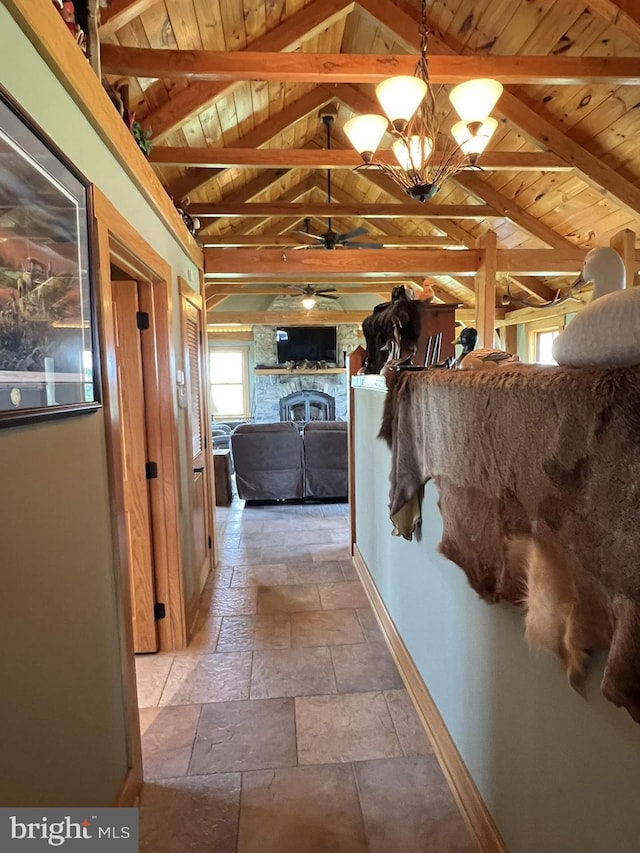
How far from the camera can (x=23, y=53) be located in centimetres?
99

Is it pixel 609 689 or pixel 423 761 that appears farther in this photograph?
pixel 423 761

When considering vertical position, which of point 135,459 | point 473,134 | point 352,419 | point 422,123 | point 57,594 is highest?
point 422,123

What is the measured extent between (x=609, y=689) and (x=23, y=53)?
1617 mm

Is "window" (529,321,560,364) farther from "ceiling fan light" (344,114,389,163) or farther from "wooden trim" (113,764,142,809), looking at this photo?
"wooden trim" (113,764,142,809)

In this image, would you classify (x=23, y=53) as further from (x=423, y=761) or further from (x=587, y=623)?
(x=423, y=761)

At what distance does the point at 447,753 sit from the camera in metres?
1.60

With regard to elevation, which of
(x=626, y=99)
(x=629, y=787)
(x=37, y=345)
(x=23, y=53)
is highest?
(x=626, y=99)

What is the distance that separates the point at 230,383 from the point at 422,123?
8152mm

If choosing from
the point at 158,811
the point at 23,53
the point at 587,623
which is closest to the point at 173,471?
the point at 158,811

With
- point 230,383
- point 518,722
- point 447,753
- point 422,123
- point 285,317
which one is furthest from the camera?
point 230,383

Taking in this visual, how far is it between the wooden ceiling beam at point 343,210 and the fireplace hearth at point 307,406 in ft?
17.1

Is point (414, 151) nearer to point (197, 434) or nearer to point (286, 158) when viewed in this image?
point (286, 158)

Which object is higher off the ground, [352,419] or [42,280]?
[42,280]

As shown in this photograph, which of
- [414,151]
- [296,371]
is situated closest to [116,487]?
[414,151]
